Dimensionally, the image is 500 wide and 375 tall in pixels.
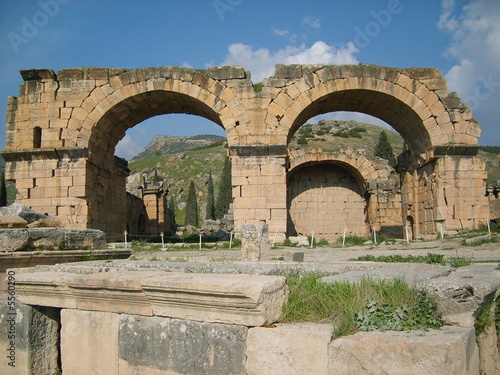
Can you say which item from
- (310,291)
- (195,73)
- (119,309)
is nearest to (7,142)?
(195,73)

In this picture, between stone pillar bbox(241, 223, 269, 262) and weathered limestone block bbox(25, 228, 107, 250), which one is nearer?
A: weathered limestone block bbox(25, 228, 107, 250)

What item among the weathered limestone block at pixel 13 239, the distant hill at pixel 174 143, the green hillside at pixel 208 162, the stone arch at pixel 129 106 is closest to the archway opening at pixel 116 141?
the stone arch at pixel 129 106

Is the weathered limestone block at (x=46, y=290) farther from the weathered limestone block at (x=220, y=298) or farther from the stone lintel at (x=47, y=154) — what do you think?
the stone lintel at (x=47, y=154)

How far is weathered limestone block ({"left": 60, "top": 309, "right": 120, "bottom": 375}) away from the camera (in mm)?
3490

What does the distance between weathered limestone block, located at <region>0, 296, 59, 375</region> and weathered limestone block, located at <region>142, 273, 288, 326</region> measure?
1.40 m

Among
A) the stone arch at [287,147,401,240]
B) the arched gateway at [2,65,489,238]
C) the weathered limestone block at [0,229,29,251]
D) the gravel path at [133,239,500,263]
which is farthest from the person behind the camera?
the stone arch at [287,147,401,240]

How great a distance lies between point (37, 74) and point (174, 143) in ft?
461

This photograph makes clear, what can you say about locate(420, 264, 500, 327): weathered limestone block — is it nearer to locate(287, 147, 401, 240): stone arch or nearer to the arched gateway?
the arched gateway

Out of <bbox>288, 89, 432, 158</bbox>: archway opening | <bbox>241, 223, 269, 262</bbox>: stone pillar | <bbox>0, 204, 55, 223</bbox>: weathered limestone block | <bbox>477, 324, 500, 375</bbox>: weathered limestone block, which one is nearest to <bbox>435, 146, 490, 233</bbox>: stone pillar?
<bbox>288, 89, 432, 158</bbox>: archway opening

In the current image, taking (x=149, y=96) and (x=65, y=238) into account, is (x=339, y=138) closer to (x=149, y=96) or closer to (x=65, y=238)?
(x=149, y=96)

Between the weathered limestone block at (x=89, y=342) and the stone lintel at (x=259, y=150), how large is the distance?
381 inches

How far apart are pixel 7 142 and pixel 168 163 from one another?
5095 cm

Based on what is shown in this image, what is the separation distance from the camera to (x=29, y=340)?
12.5ft

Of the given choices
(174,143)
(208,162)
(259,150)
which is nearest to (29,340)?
(259,150)
